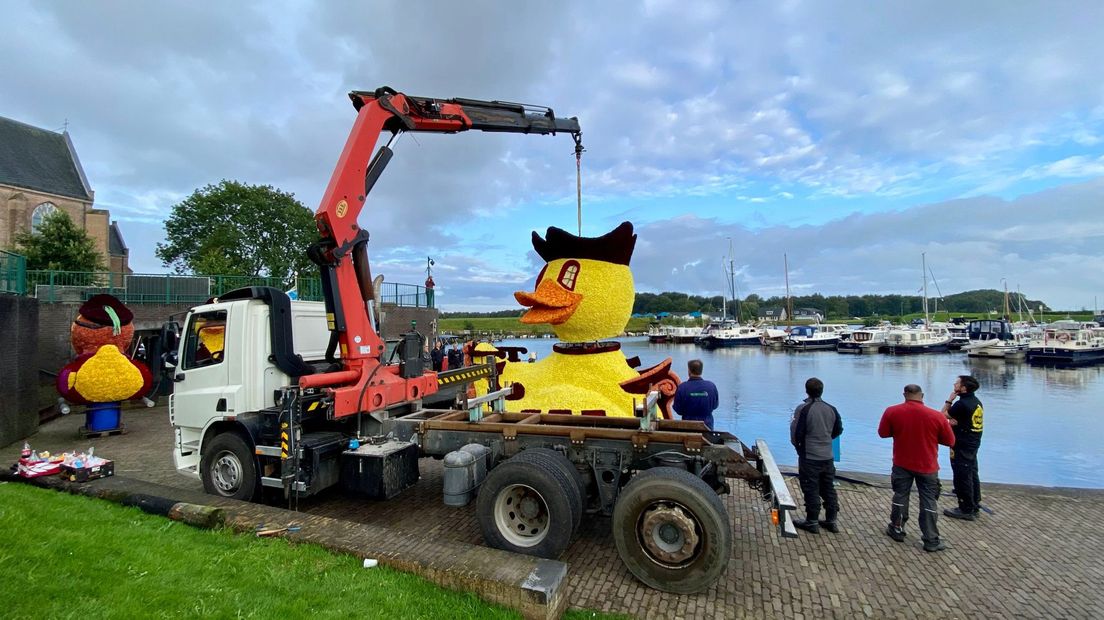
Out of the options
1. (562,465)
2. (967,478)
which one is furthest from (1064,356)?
(562,465)

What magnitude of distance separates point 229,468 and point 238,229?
119ft

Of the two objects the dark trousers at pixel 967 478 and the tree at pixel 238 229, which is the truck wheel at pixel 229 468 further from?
the tree at pixel 238 229

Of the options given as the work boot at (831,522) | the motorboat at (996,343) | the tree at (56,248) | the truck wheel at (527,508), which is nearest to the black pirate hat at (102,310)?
the truck wheel at (527,508)

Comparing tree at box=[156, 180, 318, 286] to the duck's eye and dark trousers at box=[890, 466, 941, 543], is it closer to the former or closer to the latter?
the duck's eye

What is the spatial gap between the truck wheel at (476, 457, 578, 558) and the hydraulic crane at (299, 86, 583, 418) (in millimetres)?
2308

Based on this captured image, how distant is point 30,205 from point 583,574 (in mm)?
51040

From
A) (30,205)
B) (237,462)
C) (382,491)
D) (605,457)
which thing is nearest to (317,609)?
(382,491)

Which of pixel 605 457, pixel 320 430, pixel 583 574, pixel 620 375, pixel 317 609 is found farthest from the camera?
pixel 620 375

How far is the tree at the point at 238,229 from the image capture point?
118ft

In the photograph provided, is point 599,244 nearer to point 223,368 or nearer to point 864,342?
point 223,368

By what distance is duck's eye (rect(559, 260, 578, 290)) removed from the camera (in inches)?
347

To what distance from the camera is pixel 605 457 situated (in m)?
5.06

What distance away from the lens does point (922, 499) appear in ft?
17.5

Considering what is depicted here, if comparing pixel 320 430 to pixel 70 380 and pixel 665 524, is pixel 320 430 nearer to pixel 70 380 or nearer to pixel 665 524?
pixel 665 524
